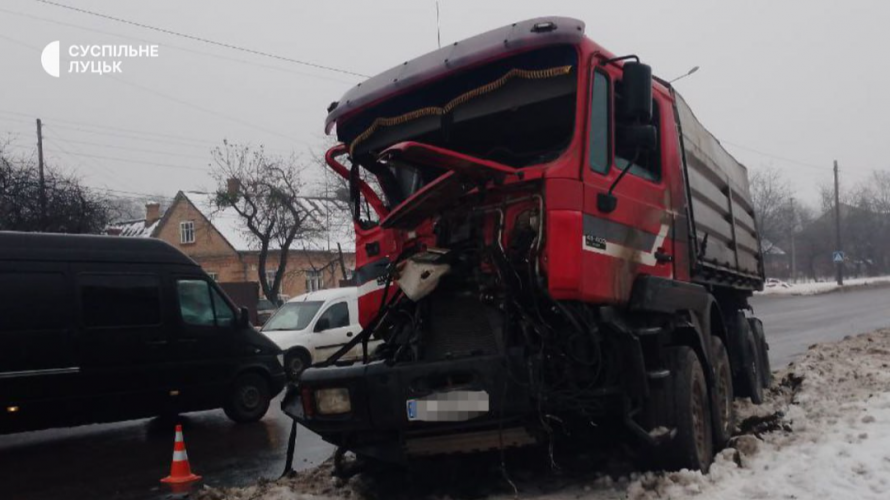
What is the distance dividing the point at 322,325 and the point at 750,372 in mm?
9156

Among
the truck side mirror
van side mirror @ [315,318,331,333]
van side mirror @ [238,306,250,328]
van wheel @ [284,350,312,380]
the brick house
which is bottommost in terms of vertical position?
van wheel @ [284,350,312,380]

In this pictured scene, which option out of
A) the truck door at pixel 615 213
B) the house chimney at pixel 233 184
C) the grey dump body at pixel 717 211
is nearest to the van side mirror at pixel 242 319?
the grey dump body at pixel 717 211

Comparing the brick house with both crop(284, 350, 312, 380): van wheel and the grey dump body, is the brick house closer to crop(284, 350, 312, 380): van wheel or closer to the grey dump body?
crop(284, 350, 312, 380): van wheel

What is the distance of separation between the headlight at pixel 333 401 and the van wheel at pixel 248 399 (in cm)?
554

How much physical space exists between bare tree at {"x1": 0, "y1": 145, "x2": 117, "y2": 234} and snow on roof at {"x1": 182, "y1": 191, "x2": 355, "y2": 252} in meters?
10.4

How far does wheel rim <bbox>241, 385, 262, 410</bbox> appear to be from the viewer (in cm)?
1077

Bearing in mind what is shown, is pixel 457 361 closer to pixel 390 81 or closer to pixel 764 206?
pixel 390 81

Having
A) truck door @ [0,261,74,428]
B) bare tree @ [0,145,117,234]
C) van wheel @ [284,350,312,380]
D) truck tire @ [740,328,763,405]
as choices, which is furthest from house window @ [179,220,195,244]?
truck tire @ [740,328,763,405]

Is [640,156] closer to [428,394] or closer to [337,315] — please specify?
[428,394]

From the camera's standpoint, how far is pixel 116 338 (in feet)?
30.7

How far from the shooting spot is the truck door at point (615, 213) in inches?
205

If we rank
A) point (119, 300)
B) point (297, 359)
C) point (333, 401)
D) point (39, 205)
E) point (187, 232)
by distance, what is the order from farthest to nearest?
point (187, 232) < point (39, 205) < point (297, 359) < point (119, 300) < point (333, 401)

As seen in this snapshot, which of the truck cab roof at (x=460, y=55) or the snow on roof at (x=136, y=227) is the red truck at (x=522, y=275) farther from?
the snow on roof at (x=136, y=227)

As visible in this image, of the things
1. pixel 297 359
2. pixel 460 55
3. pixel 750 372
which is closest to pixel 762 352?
pixel 750 372
